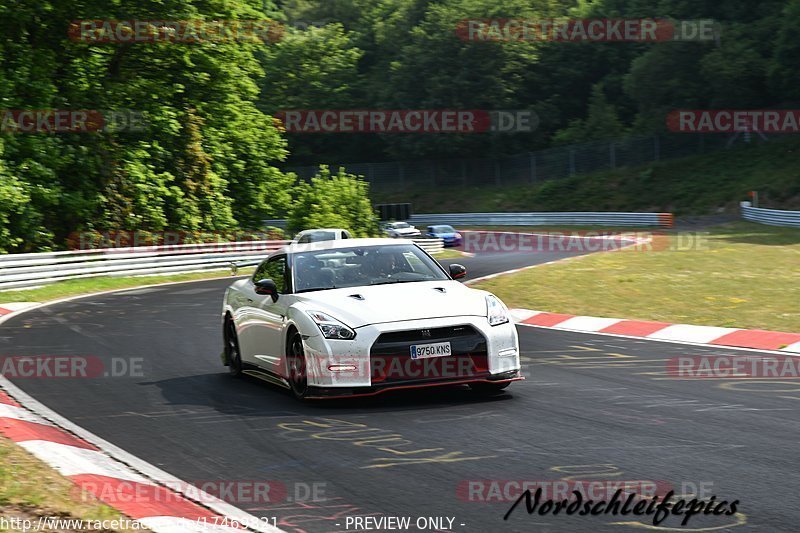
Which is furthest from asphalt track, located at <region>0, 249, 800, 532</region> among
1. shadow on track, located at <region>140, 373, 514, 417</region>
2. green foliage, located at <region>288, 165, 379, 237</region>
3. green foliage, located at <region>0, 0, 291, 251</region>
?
green foliage, located at <region>288, 165, 379, 237</region>

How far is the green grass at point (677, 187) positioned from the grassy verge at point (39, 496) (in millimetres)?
56766

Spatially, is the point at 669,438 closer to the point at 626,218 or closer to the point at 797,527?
the point at 797,527

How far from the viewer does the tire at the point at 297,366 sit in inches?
384

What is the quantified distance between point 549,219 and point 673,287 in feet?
154

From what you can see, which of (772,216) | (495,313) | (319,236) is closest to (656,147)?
(772,216)

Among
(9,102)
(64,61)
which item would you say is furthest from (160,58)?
(9,102)

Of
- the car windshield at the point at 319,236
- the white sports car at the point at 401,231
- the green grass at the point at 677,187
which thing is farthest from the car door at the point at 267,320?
the green grass at the point at 677,187

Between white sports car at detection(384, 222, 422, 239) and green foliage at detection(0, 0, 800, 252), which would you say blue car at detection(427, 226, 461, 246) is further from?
green foliage at detection(0, 0, 800, 252)

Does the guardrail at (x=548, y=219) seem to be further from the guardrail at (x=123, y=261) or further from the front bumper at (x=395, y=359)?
the front bumper at (x=395, y=359)

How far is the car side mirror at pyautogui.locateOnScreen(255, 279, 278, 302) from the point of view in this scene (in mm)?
10531

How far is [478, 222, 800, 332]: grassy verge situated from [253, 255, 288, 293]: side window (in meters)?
7.00

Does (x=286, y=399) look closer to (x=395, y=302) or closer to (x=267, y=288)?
(x=267, y=288)

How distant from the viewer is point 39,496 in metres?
6.05

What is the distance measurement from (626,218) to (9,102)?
3846 centimetres
